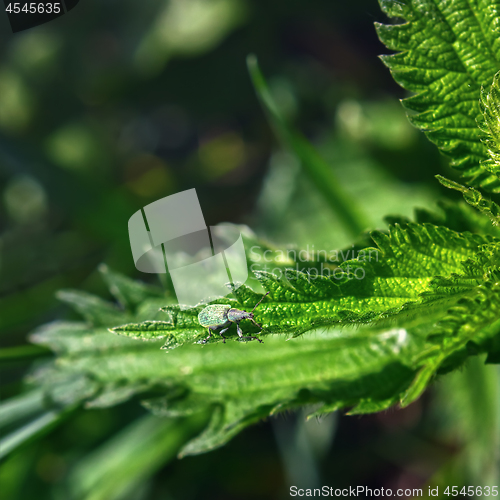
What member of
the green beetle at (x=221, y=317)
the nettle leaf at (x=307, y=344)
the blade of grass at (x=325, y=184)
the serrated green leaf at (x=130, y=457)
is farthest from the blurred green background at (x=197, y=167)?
the green beetle at (x=221, y=317)

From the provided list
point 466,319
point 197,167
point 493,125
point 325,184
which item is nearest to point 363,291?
point 466,319

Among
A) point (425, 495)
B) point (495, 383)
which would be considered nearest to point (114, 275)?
point (495, 383)

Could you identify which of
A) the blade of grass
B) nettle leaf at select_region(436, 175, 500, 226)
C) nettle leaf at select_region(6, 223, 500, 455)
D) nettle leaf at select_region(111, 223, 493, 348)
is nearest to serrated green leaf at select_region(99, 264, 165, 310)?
nettle leaf at select_region(6, 223, 500, 455)

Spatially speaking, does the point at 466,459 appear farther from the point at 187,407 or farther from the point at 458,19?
the point at 458,19

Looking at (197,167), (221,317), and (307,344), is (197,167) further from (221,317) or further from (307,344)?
(221,317)

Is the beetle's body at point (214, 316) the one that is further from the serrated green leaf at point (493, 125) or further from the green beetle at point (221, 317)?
the serrated green leaf at point (493, 125)

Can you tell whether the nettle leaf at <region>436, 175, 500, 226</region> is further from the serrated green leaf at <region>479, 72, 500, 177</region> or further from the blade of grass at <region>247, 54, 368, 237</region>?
the blade of grass at <region>247, 54, 368, 237</region>
